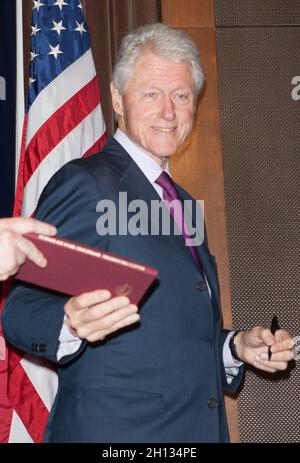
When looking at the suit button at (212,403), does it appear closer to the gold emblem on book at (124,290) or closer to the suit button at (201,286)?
the suit button at (201,286)

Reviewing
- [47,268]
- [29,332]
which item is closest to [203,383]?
[29,332]

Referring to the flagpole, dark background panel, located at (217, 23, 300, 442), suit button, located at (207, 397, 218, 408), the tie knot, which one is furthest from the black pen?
the flagpole

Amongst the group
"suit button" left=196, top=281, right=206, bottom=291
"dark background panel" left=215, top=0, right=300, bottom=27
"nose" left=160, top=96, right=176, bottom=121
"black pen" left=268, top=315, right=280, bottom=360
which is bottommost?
"black pen" left=268, top=315, right=280, bottom=360

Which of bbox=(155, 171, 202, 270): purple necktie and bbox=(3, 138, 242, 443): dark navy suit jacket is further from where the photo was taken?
bbox=(155, 171, 202, 270): purple necktie

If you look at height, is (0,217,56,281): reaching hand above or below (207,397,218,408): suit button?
above

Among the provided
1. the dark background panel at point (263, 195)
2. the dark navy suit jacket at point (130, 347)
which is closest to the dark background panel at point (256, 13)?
the dark background panel at point (263, 195)

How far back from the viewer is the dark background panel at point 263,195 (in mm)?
3186

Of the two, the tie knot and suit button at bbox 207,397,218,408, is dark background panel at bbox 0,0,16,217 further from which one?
suit button at bbox 207,397,218,408

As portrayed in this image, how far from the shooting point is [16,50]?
338cm

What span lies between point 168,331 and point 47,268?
501 millimetres

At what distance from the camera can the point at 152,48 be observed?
92.4 inches

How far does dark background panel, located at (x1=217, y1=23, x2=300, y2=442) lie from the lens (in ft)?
10.5

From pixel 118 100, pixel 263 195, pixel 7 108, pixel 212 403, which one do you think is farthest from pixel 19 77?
pixel 212 403
